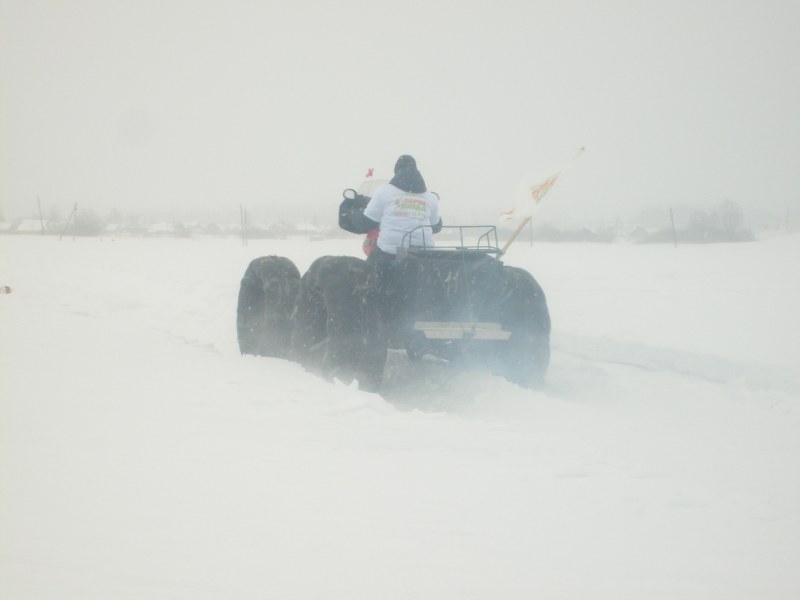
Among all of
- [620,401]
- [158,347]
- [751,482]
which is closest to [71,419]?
[158,347]

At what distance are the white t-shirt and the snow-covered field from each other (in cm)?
134

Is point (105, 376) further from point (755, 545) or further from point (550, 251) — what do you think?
point (550, 251)

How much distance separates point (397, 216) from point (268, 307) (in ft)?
5.22

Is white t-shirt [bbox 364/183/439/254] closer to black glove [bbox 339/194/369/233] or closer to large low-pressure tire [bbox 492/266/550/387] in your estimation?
black glove [bbox 339/194/369/233]

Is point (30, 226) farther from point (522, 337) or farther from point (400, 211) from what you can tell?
point (522, 337)

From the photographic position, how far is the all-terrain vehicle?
6059 mm

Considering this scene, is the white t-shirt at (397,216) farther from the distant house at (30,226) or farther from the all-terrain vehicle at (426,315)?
the distant house at (30,226)

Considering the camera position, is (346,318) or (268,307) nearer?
(346,318)

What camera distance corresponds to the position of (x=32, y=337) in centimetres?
663

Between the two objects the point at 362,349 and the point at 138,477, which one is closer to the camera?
the point at 138,477

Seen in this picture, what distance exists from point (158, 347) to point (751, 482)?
5.16 metres

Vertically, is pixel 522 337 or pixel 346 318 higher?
pixel 346 318

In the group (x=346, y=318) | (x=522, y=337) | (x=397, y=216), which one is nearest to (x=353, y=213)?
(x=397, y=216)

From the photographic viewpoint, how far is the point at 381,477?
3422 mm
